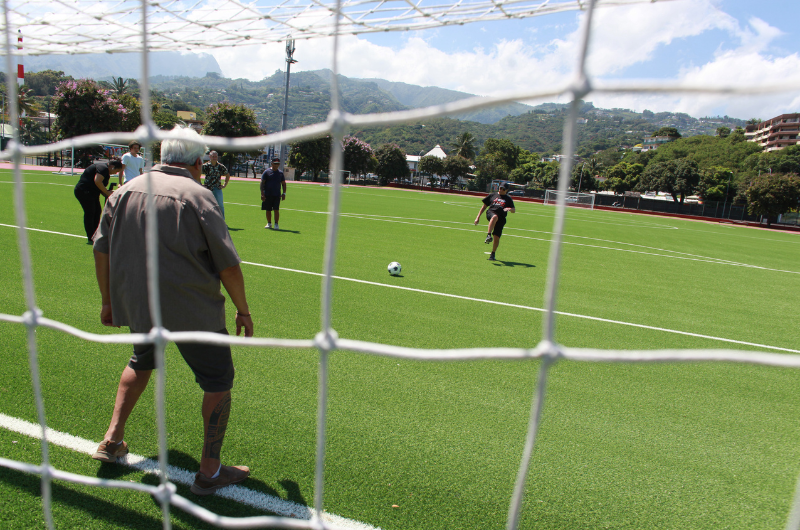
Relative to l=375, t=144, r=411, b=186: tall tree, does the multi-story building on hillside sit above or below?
above

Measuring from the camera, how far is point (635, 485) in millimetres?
2576

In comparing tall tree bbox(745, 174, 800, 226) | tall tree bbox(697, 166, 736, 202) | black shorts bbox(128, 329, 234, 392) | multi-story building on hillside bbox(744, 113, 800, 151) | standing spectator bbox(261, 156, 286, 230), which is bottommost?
black shorts bbox(128, 329, 234, 392)

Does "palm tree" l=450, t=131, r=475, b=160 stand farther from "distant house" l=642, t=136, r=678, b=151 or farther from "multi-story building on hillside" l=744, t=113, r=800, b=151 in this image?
"distant house" l=642, t=136, r=678, b=151

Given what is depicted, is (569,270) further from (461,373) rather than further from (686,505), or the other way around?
(686,505)

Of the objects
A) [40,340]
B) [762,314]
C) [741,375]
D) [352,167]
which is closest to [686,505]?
[741,375]

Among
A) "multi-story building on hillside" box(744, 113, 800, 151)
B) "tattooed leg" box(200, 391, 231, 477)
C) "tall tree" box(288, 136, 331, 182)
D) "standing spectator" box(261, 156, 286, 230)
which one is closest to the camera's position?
"tattooed leg" box(200, 391, 231, 477)

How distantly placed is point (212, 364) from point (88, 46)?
18.5 feet

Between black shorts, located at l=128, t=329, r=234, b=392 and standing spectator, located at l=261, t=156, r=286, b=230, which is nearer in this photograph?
black shorts, located at l=128, t=329, r=234, b=392

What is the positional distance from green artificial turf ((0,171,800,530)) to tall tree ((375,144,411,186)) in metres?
57.2

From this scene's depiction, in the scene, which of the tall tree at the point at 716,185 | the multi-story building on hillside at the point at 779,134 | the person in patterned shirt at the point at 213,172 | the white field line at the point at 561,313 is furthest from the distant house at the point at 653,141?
the white field line at the point at 561,313

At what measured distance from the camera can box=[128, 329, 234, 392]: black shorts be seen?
7.32 feet

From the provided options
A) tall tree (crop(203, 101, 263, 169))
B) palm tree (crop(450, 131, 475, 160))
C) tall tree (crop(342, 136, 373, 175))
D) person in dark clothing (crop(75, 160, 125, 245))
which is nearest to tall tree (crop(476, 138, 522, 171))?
palm tree (crop(450, 131, 475, 160))

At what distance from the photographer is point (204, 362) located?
2258 millimetres

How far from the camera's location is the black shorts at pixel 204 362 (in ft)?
7.32
